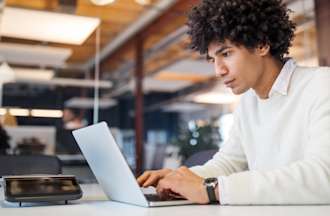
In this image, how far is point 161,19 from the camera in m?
5.22

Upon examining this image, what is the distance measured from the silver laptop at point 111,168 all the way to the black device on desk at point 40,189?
83 mm

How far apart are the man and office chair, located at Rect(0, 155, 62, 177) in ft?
2.93

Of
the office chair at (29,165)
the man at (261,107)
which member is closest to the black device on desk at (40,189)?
the man at (261,107)

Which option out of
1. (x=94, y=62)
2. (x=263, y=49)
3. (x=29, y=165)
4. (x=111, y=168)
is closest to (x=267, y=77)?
(x=263, y=49)

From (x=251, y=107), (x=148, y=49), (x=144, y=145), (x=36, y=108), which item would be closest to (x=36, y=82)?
(x=36, y=108)

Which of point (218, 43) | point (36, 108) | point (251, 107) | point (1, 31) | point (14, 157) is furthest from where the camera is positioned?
point (36, 108)

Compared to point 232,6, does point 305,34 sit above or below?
above

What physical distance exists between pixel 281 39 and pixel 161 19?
13.1 feet

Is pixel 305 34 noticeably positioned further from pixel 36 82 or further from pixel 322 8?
pixel 36 82

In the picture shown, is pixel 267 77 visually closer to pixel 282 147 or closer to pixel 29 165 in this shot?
pixel 282 147

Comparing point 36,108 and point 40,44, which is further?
point 36,108

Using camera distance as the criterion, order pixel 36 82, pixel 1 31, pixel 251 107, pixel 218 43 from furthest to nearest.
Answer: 1. pixel 36 82
2. pixel 1 31
3. pixel 251 107
4. pixel 218 43

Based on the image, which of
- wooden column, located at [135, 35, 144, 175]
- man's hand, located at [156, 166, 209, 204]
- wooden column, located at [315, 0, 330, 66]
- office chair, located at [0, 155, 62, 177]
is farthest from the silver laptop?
wooden column, located at [135, 35, 144, 175]

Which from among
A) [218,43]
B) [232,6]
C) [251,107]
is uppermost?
[232,6]
